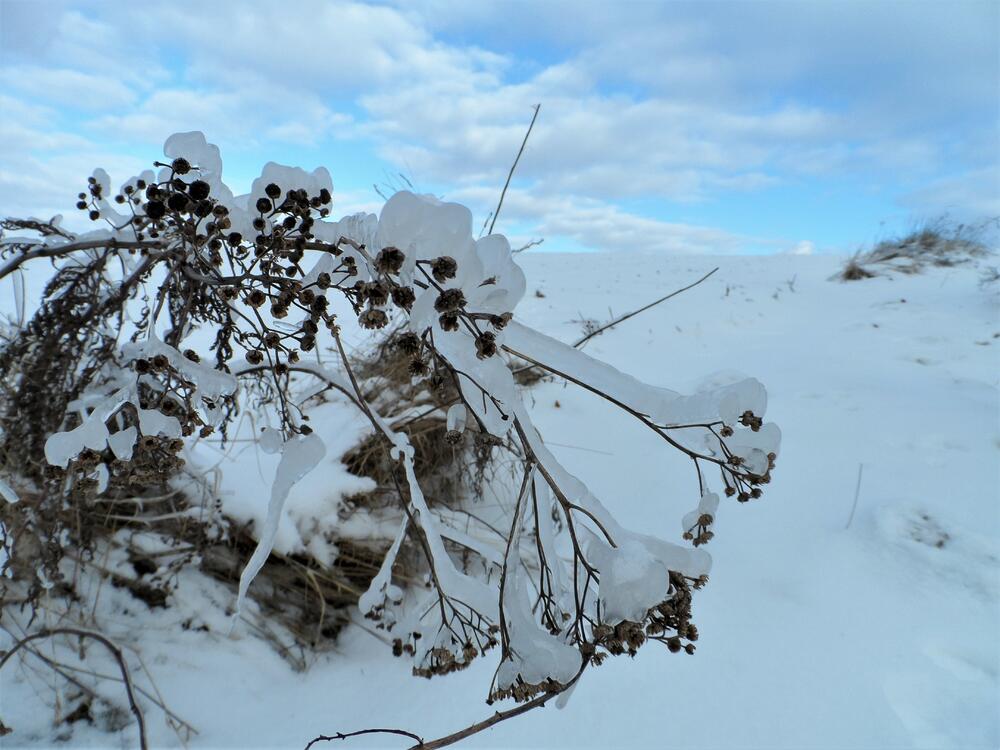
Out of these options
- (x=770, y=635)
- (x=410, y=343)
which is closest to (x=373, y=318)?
(x=410, y=343)

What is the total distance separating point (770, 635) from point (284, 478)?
69.7 inches

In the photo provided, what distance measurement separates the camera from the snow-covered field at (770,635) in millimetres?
1729

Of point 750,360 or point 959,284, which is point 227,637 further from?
point 959,284

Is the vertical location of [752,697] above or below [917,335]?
below

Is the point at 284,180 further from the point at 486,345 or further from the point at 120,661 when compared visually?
the point at 120,661

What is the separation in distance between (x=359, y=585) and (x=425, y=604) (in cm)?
113

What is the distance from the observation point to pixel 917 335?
4.56 m

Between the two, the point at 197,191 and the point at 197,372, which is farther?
the point at 197,372

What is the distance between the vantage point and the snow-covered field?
1.73 metres

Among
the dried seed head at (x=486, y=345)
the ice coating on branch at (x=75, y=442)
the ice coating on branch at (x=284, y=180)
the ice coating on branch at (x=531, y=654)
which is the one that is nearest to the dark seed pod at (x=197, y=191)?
the ice coating on branch at (x=284, y=180)

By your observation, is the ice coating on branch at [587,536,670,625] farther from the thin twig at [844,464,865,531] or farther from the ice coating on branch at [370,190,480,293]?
the thin twig at [844,464,865,531]

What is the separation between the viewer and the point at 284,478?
1.07 m

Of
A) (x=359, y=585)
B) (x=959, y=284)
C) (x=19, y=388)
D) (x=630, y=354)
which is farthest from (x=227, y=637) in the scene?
(x=959, y=284)

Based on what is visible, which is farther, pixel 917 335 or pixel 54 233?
pixel 917 335
